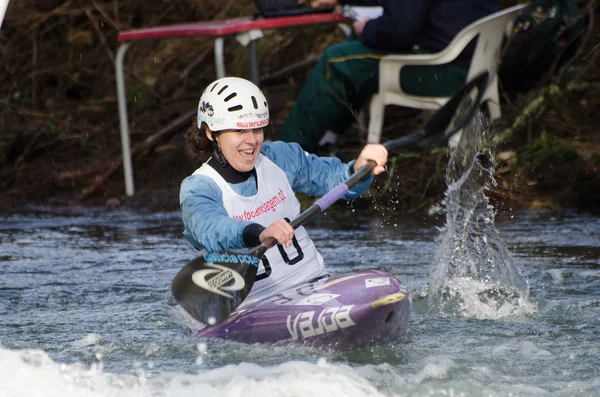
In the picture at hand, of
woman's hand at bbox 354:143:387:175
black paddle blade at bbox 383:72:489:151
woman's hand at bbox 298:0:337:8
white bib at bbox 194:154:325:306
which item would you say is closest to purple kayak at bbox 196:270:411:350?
white bib at bbox 194:154:325:306

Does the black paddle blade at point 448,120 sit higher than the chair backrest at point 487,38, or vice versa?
the chair backrest at point 487,38

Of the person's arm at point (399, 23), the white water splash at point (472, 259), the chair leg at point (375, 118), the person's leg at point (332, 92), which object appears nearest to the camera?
the white water splash at point (472, 259)

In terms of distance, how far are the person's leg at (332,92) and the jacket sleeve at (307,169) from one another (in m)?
2.40

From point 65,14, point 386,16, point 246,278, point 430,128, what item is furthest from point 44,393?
point 65,14

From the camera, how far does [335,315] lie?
14.0 ft

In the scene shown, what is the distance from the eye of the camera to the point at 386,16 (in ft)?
22.7

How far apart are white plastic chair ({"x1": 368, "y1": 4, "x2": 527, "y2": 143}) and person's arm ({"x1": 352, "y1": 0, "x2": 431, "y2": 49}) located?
151 mm

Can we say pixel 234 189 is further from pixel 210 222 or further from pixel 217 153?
pixel 210 222

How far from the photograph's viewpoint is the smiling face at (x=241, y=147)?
15.4 ft

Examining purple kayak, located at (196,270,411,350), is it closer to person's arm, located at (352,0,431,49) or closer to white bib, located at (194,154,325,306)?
white bib, located at (194,154,325,306)

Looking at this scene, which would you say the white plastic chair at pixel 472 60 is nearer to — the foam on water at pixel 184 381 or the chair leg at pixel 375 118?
the chair leg at pixel 375 118

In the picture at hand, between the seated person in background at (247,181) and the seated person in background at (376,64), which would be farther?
the seated person in background at (376,64)

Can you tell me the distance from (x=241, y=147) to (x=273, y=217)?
1.18 ft

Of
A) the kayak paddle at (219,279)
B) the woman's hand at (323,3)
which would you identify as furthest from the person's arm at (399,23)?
the kayak paddle at (219,279)
